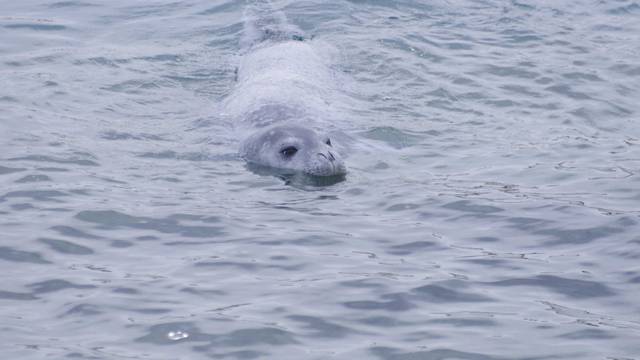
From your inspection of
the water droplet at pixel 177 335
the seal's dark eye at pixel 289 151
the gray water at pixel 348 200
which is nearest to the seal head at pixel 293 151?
the seal's dark eye at pixel 289 151

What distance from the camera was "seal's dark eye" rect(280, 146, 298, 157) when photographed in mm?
11516

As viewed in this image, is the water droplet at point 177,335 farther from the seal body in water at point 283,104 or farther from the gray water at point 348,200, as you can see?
the seal body in water at point 283,104

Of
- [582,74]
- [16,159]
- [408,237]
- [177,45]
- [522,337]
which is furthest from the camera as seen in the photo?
[177,45]

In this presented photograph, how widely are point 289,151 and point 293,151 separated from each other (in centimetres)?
4

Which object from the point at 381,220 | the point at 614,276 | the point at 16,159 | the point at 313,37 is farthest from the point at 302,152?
the point at 313,37

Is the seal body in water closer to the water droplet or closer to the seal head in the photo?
the seal head

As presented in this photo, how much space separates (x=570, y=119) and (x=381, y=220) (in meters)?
3.77

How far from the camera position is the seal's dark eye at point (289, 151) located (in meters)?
11.5

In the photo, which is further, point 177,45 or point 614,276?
A: point 177,45

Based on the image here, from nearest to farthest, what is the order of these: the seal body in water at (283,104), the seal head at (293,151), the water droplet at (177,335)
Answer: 1. the water droplet at (177,335)
2. the seal head at (293,151)
3. the seal body in water at (283,104)

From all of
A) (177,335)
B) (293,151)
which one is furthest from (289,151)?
(177,335)

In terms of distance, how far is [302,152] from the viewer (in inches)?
451

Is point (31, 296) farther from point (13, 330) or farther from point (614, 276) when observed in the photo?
point (614, 276)

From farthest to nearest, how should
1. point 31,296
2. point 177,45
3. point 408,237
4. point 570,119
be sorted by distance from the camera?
point 177,45 < point 570,119 < point 408,237 < point 31,296
